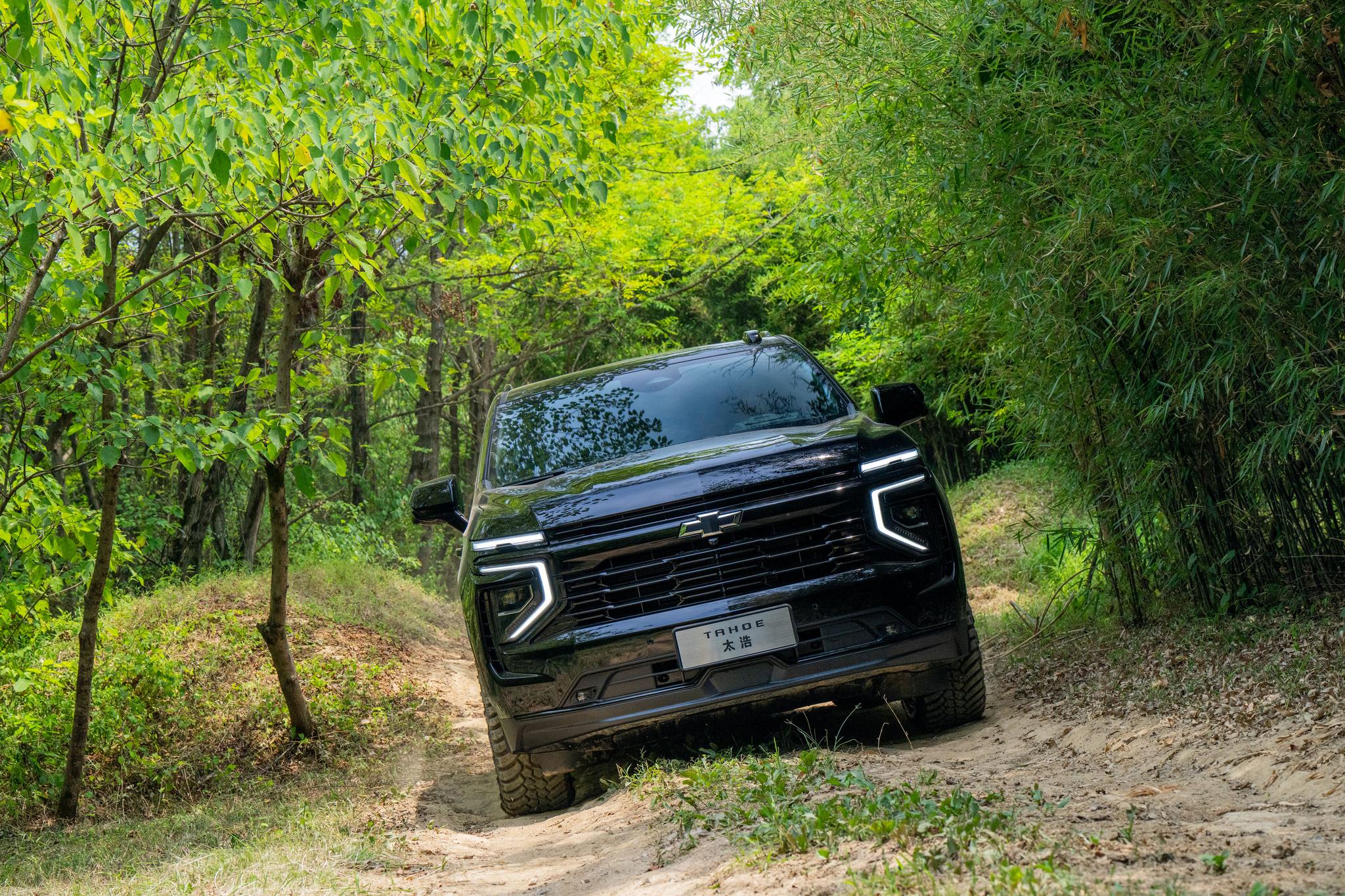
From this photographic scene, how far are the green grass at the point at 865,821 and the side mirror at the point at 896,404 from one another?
1.72m

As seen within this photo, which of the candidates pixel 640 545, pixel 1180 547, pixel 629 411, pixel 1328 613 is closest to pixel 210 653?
pixel 629 411

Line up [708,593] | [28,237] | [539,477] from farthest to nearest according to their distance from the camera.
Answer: [539,477], [708,593], [28,237]

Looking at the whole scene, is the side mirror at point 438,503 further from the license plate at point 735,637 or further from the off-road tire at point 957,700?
the off-road tire at point 957,700

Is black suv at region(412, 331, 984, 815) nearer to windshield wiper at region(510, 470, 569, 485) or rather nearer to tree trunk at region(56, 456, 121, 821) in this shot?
windshield wiper at region(510, 470, 569, 485)

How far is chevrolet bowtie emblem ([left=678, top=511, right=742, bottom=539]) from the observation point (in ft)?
14.9

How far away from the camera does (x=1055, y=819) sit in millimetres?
2998

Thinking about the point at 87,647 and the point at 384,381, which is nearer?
the point at 384,381

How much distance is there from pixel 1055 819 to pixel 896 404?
2675 mm

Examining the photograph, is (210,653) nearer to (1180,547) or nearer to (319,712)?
(319,712)

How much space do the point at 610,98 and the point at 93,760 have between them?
5.72 m

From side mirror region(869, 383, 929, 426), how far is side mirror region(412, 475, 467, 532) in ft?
6.60

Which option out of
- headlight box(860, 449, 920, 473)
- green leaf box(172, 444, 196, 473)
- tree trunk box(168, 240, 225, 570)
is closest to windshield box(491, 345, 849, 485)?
headlight box(860, 449, 920, 473)

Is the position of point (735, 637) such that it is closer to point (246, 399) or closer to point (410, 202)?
point (410, 202)

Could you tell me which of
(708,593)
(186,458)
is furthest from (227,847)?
(708,593)
